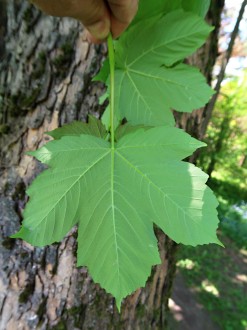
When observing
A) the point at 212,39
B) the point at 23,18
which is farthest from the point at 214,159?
the point at 23,18

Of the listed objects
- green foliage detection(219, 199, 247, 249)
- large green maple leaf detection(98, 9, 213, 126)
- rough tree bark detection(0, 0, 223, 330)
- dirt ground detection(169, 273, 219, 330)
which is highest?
large green maple leaf detection(98, 9, 213, 126)

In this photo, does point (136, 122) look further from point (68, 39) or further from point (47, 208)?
point (68, 39)

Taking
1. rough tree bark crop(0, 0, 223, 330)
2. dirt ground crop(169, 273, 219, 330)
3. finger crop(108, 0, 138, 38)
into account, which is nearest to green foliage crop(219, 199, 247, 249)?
dirt ground crop(169, 273, 219, 330)

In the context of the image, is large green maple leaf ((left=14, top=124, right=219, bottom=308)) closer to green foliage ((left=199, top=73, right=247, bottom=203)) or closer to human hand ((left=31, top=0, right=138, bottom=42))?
human hand ((left=31, top=0, right=138, bottom=42))

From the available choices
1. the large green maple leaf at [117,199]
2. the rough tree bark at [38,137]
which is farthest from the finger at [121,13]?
the rough tree bark at [38,137]

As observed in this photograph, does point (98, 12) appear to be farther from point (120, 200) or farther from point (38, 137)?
point (38, 137)

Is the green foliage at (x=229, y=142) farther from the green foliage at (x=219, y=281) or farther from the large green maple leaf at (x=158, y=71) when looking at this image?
the large green maple leaf at (x=158, y=71)
